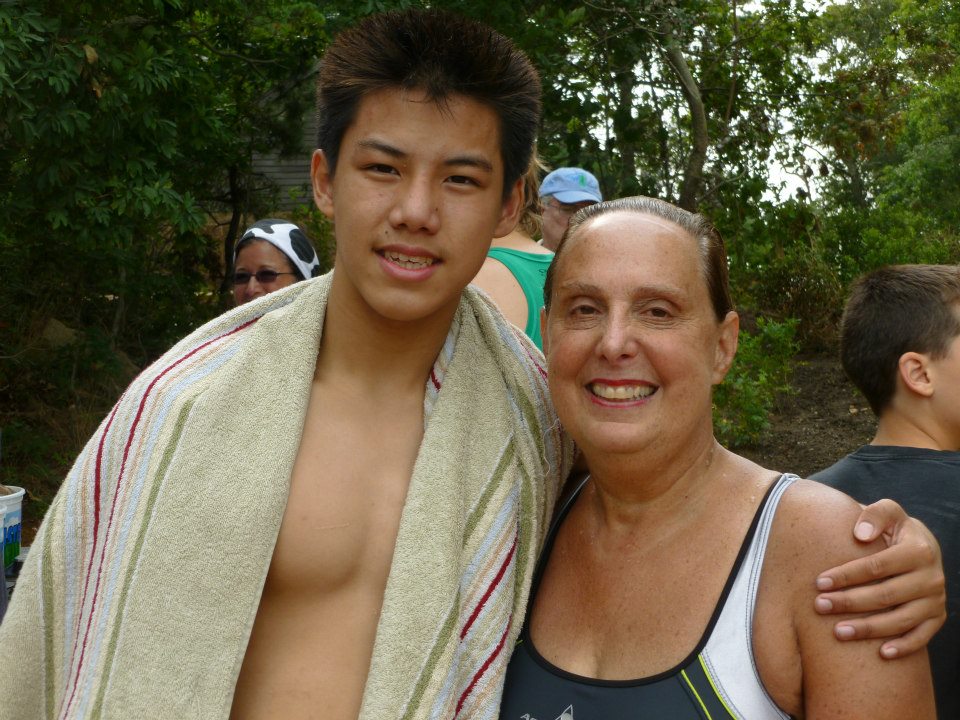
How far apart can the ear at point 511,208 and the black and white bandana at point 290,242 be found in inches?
73.7

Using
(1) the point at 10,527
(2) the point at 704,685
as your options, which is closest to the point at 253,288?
(1) the point at 10,527

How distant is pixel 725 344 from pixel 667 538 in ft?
1.32

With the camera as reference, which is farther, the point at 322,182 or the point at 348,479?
the point at 322,182

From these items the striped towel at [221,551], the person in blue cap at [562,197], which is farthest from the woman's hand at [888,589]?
the person in blue cap at [562,197]

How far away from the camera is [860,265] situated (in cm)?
1028

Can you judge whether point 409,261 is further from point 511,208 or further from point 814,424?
point 814,424

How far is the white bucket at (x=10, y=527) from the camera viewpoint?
10.7 ft

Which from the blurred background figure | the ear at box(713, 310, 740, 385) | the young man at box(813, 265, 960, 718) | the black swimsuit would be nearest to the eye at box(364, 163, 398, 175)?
the ear at box(713, 310, 740, 385)

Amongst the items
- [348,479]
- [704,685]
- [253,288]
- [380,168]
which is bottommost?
[704,685]

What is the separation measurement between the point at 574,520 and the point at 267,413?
2.15 ft

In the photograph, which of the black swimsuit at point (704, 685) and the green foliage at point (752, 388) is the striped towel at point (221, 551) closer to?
the black swimsuit at point (704, 685)

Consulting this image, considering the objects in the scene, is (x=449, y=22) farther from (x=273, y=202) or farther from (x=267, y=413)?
(x=273, y=202)

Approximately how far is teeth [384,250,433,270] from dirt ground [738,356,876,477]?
6.11 metres

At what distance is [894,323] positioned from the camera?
9.84 feet
